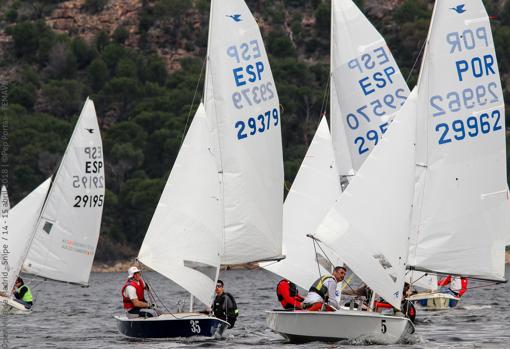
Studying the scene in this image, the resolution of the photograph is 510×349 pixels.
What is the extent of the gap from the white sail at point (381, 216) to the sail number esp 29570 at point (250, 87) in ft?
10.2

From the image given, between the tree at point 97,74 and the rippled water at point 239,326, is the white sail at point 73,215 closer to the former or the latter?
the rippled water at point 239,326

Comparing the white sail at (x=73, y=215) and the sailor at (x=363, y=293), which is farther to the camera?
the white sail at (x=73, y=215)

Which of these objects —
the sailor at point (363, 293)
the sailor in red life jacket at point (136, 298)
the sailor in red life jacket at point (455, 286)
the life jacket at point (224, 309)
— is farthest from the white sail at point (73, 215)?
the sailor in red life jacket at point (455, 286)

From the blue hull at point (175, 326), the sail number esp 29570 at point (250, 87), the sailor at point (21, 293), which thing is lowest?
the sailor at point (21, 293)

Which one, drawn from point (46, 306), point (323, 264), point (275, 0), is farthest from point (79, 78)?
point (323, 264)

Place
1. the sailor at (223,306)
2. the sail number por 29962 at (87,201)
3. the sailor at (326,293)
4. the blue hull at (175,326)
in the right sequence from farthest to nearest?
the sail number por 29962 at (87,201)
the sailor at (223,306)
the blue hull at (175,326)
the sailor at (326,293)

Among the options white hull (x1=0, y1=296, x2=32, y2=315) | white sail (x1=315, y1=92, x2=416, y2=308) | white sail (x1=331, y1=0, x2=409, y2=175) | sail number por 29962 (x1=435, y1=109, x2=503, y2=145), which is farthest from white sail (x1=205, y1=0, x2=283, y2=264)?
white hull (x1=0, y1=296, x2=32, y2=315)

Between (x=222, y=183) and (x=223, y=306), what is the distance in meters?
2.21

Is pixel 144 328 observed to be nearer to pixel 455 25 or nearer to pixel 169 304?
pixel 455 25

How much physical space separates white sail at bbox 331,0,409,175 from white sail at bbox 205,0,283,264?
12.7 feet

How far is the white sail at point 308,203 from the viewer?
24.9 m

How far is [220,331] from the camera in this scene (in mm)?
22250

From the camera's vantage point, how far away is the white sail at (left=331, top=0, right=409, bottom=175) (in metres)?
27.5

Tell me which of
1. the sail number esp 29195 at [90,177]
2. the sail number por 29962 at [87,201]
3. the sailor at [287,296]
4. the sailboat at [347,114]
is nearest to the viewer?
the sailor at [287,296]
